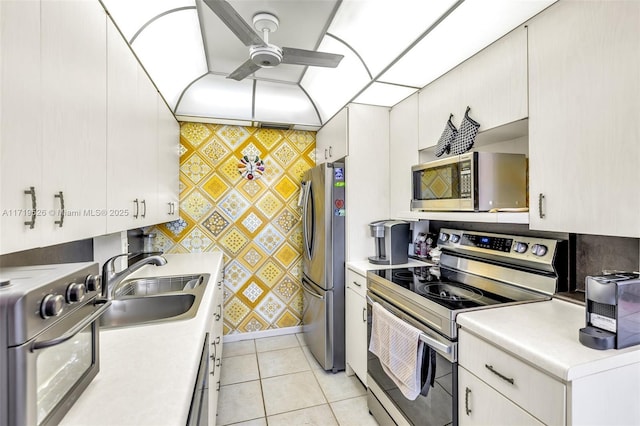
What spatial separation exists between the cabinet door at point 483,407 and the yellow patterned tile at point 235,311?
2.44 metres

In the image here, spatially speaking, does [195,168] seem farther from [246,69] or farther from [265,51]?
[265,51]

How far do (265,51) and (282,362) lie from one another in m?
2.53

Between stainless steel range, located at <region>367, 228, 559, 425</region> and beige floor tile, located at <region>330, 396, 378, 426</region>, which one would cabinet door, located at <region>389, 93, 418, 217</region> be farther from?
beige floor tile, located at <region>330, 396, 378, 426</region>

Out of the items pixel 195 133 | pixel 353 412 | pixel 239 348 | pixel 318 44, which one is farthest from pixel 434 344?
pixel 195 133

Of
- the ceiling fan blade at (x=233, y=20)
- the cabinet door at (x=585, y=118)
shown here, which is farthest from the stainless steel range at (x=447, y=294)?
the ceiling fan blade at (x=233, y=20)

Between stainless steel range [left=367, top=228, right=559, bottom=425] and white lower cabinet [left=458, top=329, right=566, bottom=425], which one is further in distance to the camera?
stainless steel range [left=367, top=228, right=559, bottom=425]

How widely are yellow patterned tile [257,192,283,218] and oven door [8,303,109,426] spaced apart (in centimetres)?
246

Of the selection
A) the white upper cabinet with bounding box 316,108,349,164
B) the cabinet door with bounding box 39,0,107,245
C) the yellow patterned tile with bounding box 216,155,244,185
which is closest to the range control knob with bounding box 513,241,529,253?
the white upper cabinet with bounding box 316,108,349,164

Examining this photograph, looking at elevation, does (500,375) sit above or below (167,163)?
below

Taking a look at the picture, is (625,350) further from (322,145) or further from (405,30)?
(322,145)

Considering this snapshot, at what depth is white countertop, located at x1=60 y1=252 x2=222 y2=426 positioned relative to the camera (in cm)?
73

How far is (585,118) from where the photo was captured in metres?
1.23

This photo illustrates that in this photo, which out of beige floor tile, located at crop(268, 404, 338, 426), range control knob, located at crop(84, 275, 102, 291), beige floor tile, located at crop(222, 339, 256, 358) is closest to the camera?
range control knob, located at crop(84, 275, 102, 291)

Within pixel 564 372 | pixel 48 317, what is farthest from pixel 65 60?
pixel 564 372
